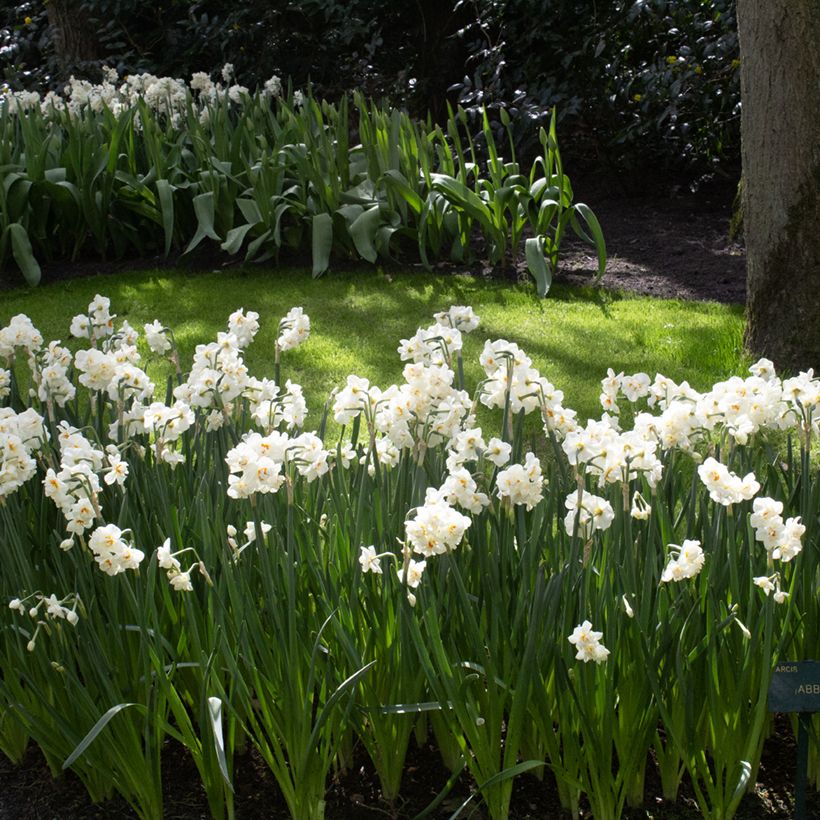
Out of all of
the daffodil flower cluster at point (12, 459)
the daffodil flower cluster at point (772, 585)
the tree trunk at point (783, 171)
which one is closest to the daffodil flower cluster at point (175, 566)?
the daffodil flower cluster at point (12, 459)

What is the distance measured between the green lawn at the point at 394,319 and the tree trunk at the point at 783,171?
0.92 ft

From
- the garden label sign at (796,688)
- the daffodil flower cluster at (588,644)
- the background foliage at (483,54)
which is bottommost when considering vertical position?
the garden label sign at (796,688)

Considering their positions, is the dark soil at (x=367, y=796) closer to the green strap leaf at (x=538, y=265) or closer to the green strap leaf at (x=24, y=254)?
the green strap leaf at (x=538, y=265)

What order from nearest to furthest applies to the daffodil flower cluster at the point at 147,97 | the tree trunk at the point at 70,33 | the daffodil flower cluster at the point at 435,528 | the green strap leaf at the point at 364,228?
the daffodil flower cluster at the point at 435,528, the green strap leaf at the point at 364,228, the daffodil flower cluster at the point at 147,97, the tree trunk at the point at 70,33

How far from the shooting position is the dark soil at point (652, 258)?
5.80 metres

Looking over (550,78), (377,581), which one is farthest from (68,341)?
(550,78)

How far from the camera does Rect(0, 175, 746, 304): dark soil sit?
580 cm

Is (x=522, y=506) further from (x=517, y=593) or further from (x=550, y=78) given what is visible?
(x=550, y=78)

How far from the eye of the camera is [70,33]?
395 inches

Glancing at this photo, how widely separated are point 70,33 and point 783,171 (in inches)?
304

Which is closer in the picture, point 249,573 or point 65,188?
point 249,573

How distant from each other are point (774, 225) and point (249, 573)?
9.39 feet

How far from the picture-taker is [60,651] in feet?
7.09

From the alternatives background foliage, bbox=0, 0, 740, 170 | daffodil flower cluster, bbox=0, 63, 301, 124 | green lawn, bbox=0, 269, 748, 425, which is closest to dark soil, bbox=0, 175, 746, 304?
green lawn, bbox=0, 269, 748, 425
